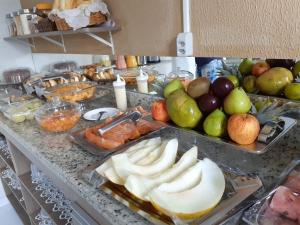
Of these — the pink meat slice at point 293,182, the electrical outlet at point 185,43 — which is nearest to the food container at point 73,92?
the electrical outlet at point 185,43

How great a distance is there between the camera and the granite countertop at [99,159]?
0.62m

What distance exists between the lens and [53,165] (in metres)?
0.86

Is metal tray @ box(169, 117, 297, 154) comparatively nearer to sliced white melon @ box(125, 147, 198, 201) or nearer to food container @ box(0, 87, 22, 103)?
sliced white melon @ box(125, 147, 198, 201)

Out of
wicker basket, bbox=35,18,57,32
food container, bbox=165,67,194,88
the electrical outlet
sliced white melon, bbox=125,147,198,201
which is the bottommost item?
sliced white melon, bbox=125,147,198,201

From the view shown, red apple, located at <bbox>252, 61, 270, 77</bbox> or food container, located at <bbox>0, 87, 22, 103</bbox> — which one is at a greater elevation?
red apple, located at <bbox>252, 61, 270, 77</bbox>

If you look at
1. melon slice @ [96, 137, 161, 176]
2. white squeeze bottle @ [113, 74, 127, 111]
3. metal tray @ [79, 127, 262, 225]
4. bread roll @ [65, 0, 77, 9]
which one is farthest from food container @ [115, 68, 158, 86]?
metal tray @ [79, 127, 262, 225]

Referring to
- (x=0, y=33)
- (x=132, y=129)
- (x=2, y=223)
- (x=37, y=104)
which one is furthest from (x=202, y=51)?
(x=0, y=33)

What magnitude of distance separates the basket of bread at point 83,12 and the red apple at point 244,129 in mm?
776

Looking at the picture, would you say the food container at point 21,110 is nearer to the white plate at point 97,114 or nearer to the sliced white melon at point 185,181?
the white plate at point 97,114

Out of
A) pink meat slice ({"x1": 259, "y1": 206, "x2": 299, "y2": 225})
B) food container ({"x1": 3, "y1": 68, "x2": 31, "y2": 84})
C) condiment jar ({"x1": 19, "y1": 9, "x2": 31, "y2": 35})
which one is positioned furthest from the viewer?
food container ({"x1": 3, "y1": 68, "x2": 31, "y2": 84})

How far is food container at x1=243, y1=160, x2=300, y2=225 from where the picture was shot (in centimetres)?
49

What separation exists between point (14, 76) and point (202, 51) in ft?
5.70

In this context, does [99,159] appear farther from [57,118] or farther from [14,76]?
[14,76]

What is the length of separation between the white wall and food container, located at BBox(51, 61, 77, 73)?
275mm
